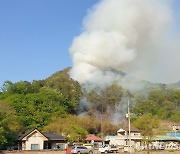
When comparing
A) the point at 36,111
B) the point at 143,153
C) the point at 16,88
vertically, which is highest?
the point at 16,88

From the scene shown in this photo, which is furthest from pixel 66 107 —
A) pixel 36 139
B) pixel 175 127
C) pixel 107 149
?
pixel 175 127

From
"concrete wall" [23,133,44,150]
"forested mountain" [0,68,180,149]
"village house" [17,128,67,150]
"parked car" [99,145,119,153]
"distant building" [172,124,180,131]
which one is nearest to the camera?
"parked car" [99,145,119,153]

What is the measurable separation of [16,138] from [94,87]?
70631 millimetres

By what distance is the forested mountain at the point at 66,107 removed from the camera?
67.9 m

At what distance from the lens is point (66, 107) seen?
288 feet

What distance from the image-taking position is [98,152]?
179ft

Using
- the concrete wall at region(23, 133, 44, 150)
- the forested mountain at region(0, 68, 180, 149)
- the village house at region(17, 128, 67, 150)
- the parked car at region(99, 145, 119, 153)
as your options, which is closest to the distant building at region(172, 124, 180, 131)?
the forested mountain at region(0, 68, 180, 149)

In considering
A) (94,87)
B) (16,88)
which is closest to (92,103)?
(94,87)

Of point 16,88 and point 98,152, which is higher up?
point 16,88

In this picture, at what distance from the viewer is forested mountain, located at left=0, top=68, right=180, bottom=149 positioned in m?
67.9

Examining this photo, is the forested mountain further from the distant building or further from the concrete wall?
the distant building

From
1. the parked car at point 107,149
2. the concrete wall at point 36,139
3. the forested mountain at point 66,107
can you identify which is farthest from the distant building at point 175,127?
the concrete wall at point 36,139

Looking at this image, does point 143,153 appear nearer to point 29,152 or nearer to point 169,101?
point 29,152

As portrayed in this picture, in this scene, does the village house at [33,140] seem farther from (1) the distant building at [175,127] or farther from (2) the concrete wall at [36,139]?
(1) the distant building at [175,127]
